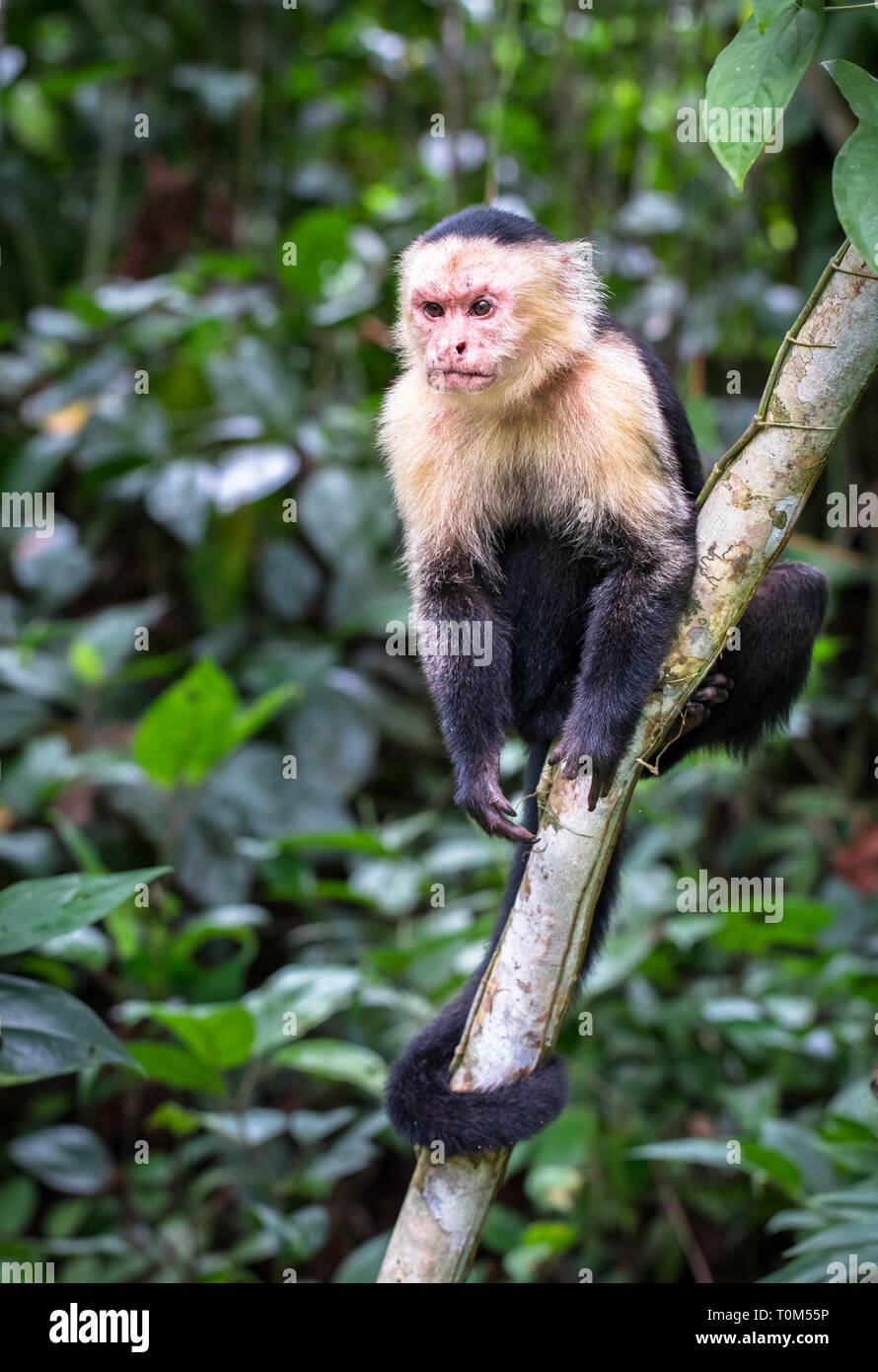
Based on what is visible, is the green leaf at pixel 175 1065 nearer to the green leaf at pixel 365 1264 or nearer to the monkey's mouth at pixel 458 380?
the green leaf at pixel 365 1264

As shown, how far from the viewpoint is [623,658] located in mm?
2443

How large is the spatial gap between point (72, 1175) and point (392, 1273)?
70.0 inches

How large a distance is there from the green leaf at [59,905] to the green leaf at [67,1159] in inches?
65.6

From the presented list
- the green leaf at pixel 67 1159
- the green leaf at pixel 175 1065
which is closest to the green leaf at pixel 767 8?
the green leaf at pixel 175 1065

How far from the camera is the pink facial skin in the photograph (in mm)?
2639

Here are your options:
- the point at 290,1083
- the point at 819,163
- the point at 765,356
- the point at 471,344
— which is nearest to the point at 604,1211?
the point at 290,1083

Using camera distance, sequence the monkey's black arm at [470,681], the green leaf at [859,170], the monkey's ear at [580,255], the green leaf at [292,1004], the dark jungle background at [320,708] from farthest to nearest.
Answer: the dark jungle background at [320,708] < the green leaf at [292,1004] < the monkey's ear at [580,255] < the monkey's black arm at [470,681] < the green leaf at [859,170]

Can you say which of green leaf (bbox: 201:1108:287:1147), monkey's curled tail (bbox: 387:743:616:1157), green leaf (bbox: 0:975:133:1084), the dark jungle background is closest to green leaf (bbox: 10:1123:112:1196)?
the dark jungle background

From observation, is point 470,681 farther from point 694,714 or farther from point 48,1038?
point 48,1038

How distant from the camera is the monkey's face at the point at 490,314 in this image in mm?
2654

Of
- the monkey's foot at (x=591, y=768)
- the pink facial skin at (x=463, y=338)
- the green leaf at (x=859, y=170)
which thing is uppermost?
the green leaf at (x=859, y=170)

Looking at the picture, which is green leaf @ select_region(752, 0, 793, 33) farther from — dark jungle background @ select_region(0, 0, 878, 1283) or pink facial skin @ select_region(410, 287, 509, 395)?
dark jungle background @ select_region(0, 0, 878, 1283)

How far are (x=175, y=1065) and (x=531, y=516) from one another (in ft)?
5.18
